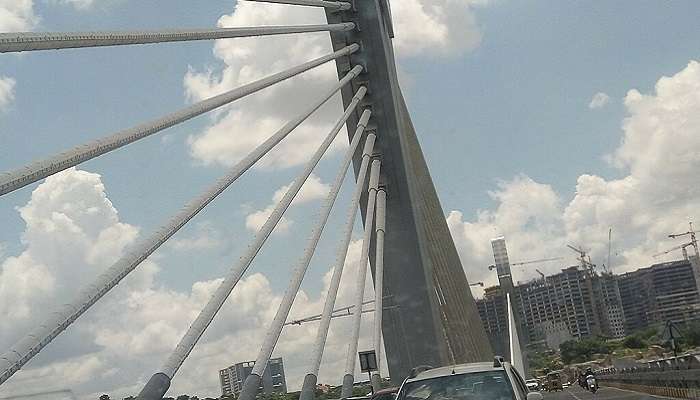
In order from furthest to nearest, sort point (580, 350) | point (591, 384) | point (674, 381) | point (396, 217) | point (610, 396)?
1. point (580, 350)
2. point (591, 384)
3. point (610, 396)
4. point (674, 381)
5. point (396, 217)

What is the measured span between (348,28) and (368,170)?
3165mm

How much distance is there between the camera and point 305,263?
47.8 feet

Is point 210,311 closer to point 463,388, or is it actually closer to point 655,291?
point 463,388

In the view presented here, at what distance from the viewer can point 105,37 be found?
1017cm

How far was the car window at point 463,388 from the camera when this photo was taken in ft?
37.4

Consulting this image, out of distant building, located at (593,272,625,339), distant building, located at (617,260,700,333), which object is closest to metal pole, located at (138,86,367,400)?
distant building, located at (617,260,700,333)

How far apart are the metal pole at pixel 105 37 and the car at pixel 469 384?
4.77 meters

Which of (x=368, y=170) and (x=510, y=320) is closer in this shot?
(x=368, y=170)

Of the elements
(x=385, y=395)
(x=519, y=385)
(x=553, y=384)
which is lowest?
(x=519, y=385)

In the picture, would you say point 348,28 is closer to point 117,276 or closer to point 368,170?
point 368,170

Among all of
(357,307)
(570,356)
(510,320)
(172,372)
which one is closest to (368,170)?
(357,307)

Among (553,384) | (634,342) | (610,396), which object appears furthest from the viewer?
(634,342)

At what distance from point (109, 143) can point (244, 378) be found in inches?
170

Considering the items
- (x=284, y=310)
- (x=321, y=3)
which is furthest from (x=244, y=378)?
(x=321, y=3)
